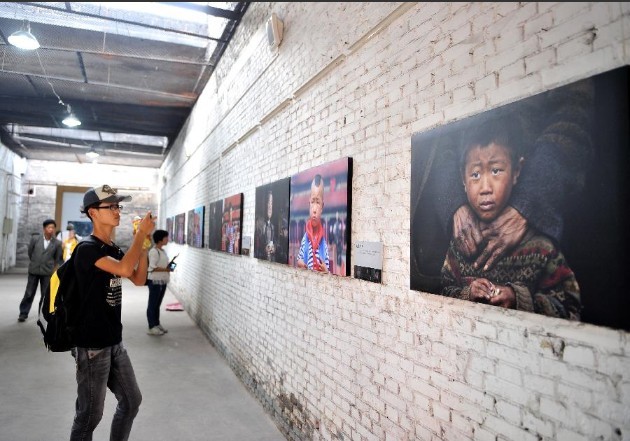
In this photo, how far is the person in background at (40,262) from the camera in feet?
24.4

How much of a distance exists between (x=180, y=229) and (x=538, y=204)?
9.85 m

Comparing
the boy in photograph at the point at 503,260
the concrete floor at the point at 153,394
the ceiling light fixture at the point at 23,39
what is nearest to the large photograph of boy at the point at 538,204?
the boy in photograph at the point at 503,260

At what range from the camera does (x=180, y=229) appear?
34.2 feet

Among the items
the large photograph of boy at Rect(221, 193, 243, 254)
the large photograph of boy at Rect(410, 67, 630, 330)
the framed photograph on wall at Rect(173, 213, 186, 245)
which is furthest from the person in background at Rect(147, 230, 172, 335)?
the large photograph of boy at Rect(410, 67, 630, 330)

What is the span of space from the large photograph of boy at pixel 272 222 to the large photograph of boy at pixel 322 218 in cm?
14

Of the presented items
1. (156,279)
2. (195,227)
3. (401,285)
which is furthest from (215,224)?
(401,285)

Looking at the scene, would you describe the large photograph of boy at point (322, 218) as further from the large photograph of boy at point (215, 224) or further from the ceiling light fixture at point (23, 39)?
the ceiling light fixture at point (23, 39)

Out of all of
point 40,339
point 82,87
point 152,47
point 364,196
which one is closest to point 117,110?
point 82,87

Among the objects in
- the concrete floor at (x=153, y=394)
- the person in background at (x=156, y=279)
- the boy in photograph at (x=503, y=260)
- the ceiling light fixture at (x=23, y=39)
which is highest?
the ceiling light fixture at (x=23, y=39)

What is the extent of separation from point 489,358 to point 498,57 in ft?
4.22

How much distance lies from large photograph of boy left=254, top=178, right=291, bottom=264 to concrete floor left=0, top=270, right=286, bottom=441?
4.99 feet

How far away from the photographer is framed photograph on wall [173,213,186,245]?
9916 millimetres

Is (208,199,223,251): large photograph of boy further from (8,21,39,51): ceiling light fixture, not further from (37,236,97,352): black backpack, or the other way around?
(37,236,97,352): black backpack

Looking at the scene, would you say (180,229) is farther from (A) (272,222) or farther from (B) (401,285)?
(B) (401,285)
